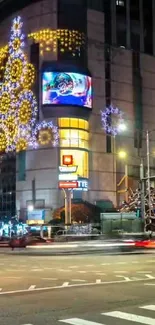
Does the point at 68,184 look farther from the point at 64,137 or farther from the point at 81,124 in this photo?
the point at 81,124

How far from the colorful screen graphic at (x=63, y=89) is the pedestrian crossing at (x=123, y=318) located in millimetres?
55779

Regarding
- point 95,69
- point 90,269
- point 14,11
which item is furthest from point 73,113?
point 90,269

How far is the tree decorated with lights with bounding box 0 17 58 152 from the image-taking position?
6469cm

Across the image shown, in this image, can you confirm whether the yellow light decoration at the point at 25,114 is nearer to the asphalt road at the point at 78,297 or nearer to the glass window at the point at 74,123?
the glass window at the point at 74,123

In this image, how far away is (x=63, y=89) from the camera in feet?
213

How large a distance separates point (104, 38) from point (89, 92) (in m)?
9.65

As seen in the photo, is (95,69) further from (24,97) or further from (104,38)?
(24,97)

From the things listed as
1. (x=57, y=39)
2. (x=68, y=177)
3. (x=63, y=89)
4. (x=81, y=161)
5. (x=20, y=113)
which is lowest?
(x=68, y=177)

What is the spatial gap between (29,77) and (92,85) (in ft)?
28.9

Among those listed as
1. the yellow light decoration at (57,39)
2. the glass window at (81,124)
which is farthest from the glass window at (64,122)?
the yellow light decoration at (57,39)

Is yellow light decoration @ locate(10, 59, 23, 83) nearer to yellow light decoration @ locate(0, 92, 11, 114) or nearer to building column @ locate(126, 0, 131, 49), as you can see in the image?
yellow light decoration @ locate(0, 92, 11, 114)

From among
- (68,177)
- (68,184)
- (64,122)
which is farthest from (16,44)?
(68,184)

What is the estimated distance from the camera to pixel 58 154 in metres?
65.1

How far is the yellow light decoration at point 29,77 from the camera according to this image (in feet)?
216
